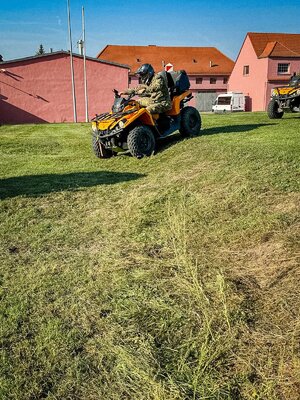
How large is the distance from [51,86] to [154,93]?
23201 mm

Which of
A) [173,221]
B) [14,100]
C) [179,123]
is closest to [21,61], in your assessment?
[14,100]

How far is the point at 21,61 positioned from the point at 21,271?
27.7 metres

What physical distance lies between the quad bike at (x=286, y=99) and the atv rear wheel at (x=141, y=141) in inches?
254

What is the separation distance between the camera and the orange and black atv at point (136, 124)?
7.98 metres

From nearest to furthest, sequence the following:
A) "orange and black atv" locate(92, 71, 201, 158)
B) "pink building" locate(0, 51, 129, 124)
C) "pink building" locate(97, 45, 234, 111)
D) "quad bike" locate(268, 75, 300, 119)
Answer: "orange and black atv" locate(92, 71, 201, 158) < "quad bike" locate(268, 75, 300, 119) < "pink building" locate(0, 51, 129, 124) < "pink building" locate(97, 45, 234, 111)

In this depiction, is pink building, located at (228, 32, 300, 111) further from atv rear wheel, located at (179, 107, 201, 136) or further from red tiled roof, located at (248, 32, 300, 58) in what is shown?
atv rear wheel, located at (179, 107, 201, 136)

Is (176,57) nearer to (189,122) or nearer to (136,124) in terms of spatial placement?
(189,122)

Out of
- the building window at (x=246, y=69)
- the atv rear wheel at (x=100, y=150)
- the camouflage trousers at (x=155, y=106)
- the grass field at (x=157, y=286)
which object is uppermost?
the building window at (x=246, y=69)

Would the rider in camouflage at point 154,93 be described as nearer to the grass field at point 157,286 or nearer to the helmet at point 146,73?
the helmet at point 146,73

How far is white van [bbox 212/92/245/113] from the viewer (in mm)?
37625

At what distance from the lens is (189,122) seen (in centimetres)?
956

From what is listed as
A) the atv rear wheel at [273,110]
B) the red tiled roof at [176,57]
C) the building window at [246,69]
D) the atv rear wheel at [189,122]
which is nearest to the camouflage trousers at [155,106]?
the atv rear wheel at [189,122]

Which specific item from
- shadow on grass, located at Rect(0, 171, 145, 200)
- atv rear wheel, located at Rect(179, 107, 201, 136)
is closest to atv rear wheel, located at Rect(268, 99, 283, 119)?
atv rear wheel, located at Rect(179, 107, 201, 136)

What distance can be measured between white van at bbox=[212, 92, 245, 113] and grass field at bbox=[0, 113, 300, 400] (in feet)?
105
